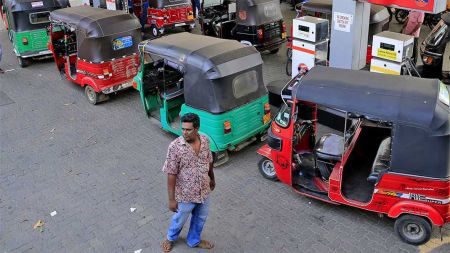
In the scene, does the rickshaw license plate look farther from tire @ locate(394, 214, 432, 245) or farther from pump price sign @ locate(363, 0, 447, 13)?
tire @ locate(394, 214, 432, 245)

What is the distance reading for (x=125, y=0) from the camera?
15.1 meters

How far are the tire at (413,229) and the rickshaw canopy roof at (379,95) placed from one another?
1.24 m

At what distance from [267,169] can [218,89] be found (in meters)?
1.56

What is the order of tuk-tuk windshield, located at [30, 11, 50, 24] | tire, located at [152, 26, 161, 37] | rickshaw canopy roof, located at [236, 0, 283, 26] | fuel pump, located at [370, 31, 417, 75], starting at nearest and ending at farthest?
fuel pump, located at [370, 31, 417, 75], rickshaw canopy roof, located at [236, 0, 283, 26], tuk-tuk windshield, located at [30, 11, 50, 24], tire, located at [152, 26, 161, 37]

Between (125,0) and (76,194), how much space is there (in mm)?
9576

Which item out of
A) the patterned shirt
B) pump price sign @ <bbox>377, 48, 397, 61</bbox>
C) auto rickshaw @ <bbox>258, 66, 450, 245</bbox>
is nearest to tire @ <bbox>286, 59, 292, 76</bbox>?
pump price sign @ <bbox>377, 48, 397, 61</bbox>

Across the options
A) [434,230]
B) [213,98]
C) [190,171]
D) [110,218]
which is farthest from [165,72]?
[434,230]

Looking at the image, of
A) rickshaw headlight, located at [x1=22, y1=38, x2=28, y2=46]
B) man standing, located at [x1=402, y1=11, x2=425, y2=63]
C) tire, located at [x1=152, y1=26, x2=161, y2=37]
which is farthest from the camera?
tire, located at [x1=152, y1=26, x2=161, y2=37]

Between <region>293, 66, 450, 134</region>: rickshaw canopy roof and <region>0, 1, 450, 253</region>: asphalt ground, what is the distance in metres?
1.72

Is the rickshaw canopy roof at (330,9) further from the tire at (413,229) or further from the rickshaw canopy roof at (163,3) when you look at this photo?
the tire at (413,229)

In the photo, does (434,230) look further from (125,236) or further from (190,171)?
Answer: (125,236)

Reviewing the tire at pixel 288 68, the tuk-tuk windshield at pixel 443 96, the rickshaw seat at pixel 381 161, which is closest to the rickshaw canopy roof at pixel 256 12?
the tire at pixel 288 68

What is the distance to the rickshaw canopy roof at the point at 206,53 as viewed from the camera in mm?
7384

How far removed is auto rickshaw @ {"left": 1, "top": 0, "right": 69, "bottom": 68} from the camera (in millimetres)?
12711
